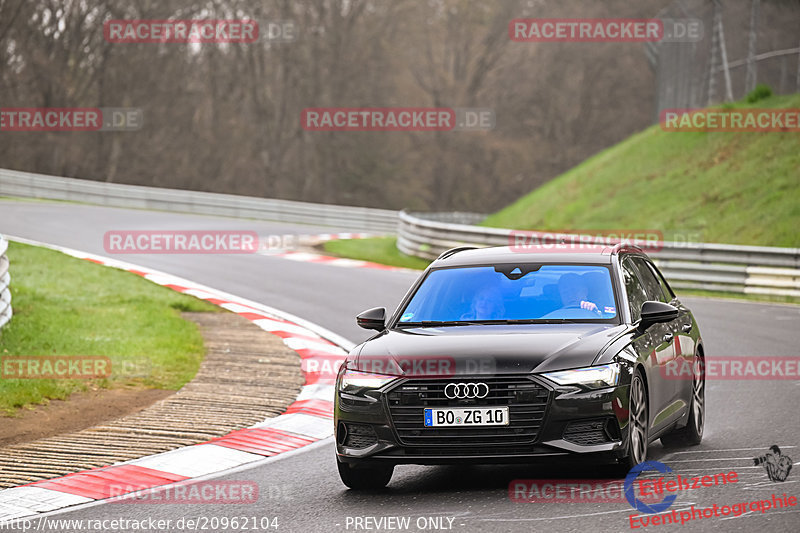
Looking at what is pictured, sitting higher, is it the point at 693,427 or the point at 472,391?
the point at 472,391

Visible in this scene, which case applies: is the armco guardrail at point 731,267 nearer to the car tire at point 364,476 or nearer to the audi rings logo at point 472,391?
the car tire at point 364,476

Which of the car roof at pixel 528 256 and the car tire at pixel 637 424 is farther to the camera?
the car roof at pixel 528 256

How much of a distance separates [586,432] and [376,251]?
2342 cm

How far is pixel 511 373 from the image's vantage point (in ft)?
22.1

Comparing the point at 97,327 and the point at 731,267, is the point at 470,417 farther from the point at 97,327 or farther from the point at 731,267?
the point at 731,267

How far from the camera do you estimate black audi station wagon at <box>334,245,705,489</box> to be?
22.2ft

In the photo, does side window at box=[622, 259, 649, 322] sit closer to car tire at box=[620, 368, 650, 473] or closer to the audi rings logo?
car tire at box=[620, 368, 650, 473]

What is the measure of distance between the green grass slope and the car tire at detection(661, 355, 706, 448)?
55.7 feet

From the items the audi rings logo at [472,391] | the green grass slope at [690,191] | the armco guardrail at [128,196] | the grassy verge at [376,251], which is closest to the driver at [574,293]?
the audi rings logo at [472,391]

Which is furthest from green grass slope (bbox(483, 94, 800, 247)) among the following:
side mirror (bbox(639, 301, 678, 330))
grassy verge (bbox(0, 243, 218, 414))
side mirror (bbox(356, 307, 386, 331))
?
side mirror (bbox(356, 307, 386, 331))

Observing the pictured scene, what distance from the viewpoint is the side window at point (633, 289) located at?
8047 millimetres

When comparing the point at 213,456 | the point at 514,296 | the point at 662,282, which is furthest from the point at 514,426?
the point at 662,282

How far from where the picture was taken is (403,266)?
26.4 metres

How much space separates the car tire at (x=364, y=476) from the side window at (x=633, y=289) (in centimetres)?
202
